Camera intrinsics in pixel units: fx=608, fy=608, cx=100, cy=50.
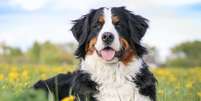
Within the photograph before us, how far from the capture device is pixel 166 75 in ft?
53.2

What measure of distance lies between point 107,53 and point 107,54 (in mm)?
17

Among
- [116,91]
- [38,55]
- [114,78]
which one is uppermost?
[114,78]

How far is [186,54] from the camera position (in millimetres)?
56781

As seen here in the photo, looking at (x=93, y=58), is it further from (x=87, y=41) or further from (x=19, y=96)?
(x=19, y=96)

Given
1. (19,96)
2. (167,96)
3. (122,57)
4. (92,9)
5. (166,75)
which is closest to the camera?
(19,96)

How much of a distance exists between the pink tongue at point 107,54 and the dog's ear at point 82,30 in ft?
1.30

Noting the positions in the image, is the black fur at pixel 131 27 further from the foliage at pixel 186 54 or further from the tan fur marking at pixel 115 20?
the foliage at pixel 186 54

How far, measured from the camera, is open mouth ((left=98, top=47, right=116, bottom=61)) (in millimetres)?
7750

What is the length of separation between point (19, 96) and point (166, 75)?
40.6 feet

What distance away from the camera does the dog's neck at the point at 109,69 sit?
7.92 meters

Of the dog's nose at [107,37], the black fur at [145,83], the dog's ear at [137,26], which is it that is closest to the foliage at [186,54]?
the dog's ear at [137,26]

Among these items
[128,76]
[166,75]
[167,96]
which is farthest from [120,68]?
[166,75]

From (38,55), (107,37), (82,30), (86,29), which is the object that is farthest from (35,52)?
(107,37)

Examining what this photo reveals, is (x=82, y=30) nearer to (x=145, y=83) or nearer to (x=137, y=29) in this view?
(x=137, y=29)
